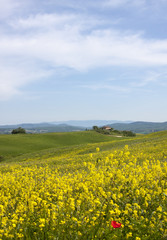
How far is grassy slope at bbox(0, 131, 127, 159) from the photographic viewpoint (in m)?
64.0

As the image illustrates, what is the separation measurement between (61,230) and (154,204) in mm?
2900

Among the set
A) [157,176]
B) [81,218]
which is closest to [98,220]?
[81,218]

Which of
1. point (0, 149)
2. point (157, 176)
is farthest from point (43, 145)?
point (157, 176)

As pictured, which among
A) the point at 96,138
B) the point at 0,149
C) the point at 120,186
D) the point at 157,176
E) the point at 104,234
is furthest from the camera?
the point at 96,138

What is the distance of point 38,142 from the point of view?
76.6 m

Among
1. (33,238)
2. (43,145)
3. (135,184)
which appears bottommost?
(43,145)

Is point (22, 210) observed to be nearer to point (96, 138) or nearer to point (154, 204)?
point (154, 204)

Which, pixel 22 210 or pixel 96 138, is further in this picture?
pixel 96 138

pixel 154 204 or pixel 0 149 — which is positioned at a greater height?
pixel 154 204

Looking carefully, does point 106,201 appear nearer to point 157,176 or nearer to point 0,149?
point 157,176

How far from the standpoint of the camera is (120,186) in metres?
6.82

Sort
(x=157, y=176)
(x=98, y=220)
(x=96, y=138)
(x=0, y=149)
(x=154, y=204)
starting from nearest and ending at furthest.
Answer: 1. (x=98, y=220)
2. (x=154, y=204)
3. (x=157, y=176)
4. (x=0, y=149)
5. (x=96, y=138)

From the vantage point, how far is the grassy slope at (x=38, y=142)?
2518 inches

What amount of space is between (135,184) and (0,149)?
6451cm
